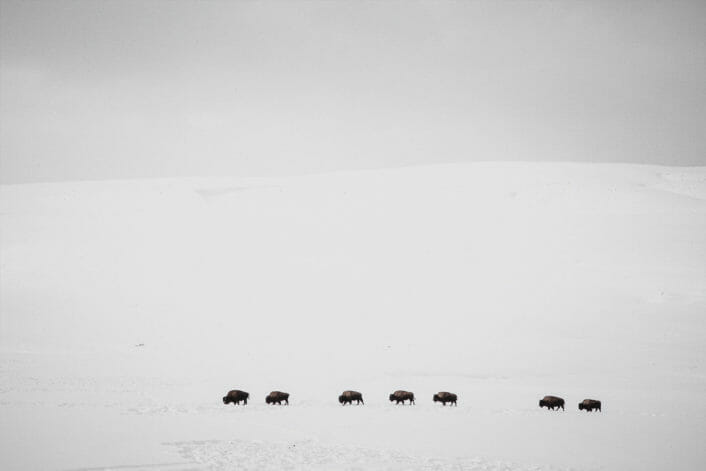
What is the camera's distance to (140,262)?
3462cm

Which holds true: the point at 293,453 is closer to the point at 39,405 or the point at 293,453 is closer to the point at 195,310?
the point at 39,405

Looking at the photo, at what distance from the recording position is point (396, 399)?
16.8m

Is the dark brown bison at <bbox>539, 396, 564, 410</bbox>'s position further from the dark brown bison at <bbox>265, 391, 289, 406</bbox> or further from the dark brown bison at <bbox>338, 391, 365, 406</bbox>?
the dark brown bison at <bbox>265, 391, 289, 406</bbox>

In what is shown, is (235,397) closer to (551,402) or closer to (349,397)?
(349,397)

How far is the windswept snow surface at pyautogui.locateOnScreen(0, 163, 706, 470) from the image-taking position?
12016 millimetres

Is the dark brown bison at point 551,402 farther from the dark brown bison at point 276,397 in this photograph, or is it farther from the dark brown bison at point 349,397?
the dark brown bison at point 276,397

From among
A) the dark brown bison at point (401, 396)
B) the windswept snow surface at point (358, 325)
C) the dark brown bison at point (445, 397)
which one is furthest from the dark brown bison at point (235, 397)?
the dark brown bison at point (445, 397)

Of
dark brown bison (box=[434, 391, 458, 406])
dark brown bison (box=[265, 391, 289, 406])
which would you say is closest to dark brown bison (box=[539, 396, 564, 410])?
dark brown bison (box=[434, 391, 458, 406])

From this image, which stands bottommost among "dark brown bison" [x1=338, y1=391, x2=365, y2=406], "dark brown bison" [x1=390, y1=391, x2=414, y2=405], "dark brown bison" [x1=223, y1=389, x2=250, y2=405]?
"dark brown bison" [x1=223, y1=389, x2=250, y2=405]

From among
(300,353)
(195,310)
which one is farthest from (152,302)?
(300,353)

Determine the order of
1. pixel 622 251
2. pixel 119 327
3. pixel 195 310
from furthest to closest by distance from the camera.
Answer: pixel 622 251, pixel 195 310, pixel 119 327

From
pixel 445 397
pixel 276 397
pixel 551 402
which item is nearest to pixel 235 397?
pixel 276 397

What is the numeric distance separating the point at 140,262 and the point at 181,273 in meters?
3.46

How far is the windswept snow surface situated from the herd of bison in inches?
15.4
